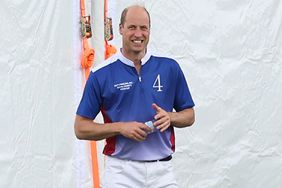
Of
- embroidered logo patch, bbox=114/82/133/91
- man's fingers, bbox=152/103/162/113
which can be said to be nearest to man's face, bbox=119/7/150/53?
embroidered logo patch, bbox=114/82/133/91

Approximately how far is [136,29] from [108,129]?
441 mm

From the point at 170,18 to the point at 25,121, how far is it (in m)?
1.05

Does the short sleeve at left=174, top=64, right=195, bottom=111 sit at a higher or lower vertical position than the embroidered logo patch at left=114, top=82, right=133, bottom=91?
lower

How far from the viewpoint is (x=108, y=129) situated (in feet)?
10.3

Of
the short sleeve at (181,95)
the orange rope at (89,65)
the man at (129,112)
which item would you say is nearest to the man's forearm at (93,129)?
the man at (129,112)

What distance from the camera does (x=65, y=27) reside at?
3.63 m

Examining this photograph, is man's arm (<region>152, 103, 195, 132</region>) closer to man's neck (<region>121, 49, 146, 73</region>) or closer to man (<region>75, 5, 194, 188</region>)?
man (<region>75, 5, 194, 188</region>)

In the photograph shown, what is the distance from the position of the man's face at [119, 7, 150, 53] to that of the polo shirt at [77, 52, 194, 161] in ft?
0.30

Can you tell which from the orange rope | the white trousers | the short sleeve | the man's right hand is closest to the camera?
the man's right hand

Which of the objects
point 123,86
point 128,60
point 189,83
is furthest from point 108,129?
point 189,83

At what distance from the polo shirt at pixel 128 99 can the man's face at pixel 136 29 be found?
0.30ft

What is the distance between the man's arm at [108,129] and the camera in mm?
3080

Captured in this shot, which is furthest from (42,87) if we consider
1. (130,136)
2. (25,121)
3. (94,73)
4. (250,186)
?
(250,186)

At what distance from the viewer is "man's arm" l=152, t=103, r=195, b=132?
10.2ft
